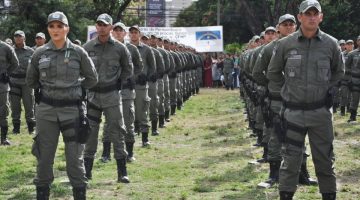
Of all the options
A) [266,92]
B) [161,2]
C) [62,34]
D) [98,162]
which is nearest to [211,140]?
[98,162]

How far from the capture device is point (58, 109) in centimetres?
809

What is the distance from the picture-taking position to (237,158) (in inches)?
500

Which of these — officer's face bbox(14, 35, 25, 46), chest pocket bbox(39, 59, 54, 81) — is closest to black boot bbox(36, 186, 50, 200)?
chest pocket bbox(39, 59, 54, 81)

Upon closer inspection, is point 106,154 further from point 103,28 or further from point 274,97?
point 274,97

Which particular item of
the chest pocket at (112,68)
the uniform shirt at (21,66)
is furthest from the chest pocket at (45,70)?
the uniform shirt at (21,66)

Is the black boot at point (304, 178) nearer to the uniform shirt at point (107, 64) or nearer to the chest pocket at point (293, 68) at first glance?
the chest pocket at point (293, 68)

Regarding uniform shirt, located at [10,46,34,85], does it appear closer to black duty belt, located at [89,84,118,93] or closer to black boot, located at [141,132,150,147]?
black boot, located at [141,132,150,147]

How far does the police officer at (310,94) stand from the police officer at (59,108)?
7.70 ft

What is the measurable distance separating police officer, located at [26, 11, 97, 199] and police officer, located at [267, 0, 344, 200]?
235 cm

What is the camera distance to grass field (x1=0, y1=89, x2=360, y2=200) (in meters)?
9.45

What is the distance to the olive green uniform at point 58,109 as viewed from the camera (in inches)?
317

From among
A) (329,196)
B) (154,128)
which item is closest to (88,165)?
(329,196)

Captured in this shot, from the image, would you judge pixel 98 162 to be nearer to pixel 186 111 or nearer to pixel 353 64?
pixel 353 64

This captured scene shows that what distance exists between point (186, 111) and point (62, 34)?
16.0 m
